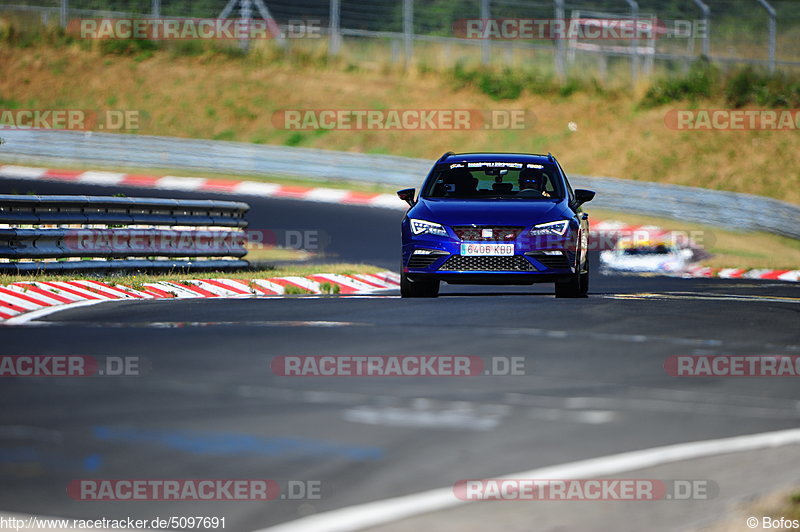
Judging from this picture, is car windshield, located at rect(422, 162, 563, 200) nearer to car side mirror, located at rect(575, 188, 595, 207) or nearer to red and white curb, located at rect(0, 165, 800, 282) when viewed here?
car side mirror, located at rect(575, 188, 595, 207)

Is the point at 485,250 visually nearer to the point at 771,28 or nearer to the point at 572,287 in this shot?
the point at 572,287

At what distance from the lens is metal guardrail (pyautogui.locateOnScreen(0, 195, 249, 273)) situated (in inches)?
612

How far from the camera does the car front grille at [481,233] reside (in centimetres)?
1407

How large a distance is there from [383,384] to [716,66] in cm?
3809

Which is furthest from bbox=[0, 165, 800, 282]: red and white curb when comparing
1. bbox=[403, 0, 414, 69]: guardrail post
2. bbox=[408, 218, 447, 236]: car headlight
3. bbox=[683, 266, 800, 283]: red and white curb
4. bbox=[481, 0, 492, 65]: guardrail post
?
bbox=[408, 218, 447, 236]: car headlight

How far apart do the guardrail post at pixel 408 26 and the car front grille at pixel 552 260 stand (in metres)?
27.2

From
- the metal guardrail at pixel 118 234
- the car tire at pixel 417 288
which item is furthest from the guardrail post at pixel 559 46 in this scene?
the car tire at pixel 417 288

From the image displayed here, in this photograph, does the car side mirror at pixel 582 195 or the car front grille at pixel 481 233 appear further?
the car side mirror at pixel 582 195

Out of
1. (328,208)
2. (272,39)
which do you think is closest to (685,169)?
(328,208)

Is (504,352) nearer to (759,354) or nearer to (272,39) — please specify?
(759,354)

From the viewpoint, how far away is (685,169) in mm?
40219

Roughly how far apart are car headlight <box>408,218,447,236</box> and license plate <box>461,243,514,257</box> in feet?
0.91

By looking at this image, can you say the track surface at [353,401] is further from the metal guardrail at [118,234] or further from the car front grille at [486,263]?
the metal guardrail at [118,234]

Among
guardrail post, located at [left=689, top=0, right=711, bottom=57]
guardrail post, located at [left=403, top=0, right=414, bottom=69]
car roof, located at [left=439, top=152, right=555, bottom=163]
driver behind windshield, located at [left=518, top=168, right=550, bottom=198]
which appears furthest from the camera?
guardrail post, located at [left=403, top=0, right=414, bottom=69]
